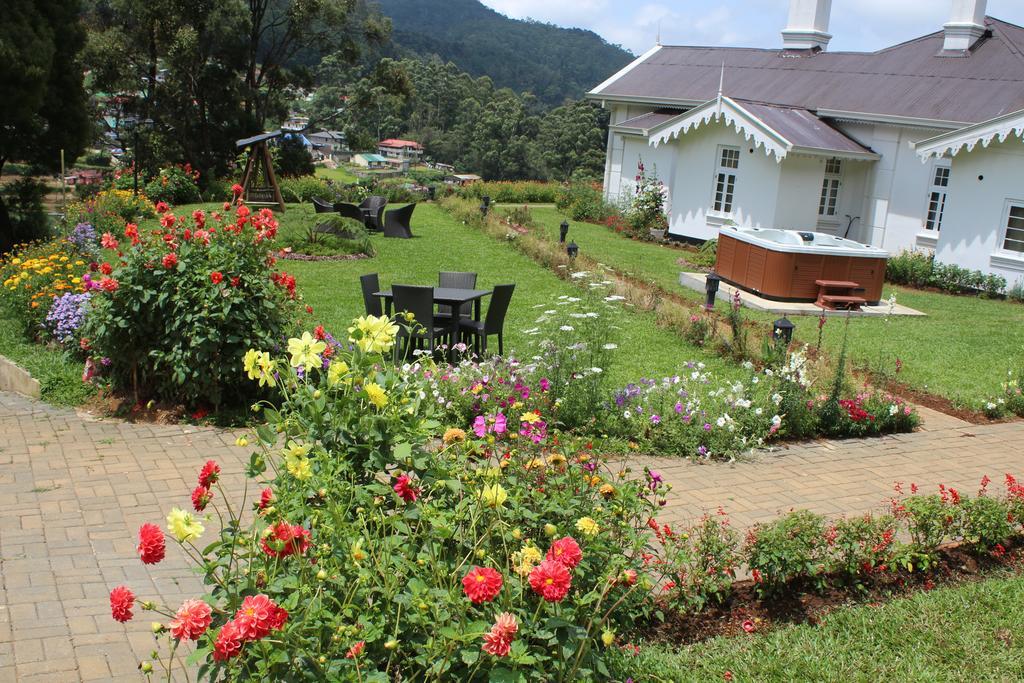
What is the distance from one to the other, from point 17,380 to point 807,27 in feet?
75.6

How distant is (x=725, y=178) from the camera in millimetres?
21266

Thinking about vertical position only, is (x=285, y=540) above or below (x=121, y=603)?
above

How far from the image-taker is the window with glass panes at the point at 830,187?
2036cm

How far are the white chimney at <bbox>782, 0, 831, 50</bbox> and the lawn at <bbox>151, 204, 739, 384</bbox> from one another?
38.6 feet

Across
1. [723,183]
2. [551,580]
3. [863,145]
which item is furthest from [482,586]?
[863,145]

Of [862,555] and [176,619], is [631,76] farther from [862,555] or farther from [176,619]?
[176,619]

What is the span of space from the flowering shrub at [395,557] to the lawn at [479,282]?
486 centimetres

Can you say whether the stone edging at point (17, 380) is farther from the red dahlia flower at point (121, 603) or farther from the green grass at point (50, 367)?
the red dahlia flower at point (121, 603)

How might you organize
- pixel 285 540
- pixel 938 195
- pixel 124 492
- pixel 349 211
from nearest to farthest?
1. pixel 285 540
2. pixel 124 492
3. pixel 938 195
4. pixel 349 211

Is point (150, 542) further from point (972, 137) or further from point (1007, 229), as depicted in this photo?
point (1007, 229)

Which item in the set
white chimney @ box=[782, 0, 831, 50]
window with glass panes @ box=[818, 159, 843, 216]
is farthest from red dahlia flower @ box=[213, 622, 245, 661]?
white chimney @ box=[782, 0, 831, 50]

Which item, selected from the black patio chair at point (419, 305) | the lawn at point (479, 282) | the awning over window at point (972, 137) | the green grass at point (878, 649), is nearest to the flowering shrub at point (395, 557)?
the green grass at point (878, 649)

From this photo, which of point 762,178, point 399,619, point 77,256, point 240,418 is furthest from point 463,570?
point 762,178

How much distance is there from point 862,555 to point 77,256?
9517mm
